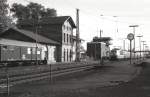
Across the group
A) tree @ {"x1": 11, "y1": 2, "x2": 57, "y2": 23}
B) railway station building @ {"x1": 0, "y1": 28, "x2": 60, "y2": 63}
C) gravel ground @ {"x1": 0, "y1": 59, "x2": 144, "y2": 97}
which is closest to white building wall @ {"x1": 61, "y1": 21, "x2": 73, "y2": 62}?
railway station building @ {"x1": 0, "y1": 28, "x2": 60, "y2": 63}

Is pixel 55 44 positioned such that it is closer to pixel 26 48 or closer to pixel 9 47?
pixel 26 48

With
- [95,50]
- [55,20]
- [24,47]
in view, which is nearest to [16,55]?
[24,47]

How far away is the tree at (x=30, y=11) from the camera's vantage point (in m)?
86.1

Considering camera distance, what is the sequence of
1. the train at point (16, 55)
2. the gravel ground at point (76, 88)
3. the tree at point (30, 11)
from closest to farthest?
the gravel ground at point (76, 88)
the train at point (16, 55)
the tree at point (30, 11)

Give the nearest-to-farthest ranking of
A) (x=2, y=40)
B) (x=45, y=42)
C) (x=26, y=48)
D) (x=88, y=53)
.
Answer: (x=2, y=40) → (x=26, y=48) → (x=45, y=42) → (x=88, y=53)

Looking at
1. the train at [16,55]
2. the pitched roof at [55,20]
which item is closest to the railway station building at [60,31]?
the pitched roof at [55,20]

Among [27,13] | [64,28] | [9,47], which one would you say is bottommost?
[9,47]

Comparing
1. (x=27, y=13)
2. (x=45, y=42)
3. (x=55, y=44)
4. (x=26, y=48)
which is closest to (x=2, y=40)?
(x=26, y=48)

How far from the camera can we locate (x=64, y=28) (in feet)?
217

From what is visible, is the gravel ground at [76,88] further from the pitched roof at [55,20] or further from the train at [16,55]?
the pitched roof at [55,20]

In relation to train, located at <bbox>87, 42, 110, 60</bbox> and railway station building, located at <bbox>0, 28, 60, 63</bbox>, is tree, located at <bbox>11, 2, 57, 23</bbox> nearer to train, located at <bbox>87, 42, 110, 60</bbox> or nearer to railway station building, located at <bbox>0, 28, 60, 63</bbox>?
train, located at <bbox>87, 42, 110, 60</bbox>

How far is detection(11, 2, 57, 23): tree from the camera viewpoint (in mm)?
86062

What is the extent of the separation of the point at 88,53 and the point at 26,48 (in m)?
35.6

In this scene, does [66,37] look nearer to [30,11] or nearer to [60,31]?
[60,31]
